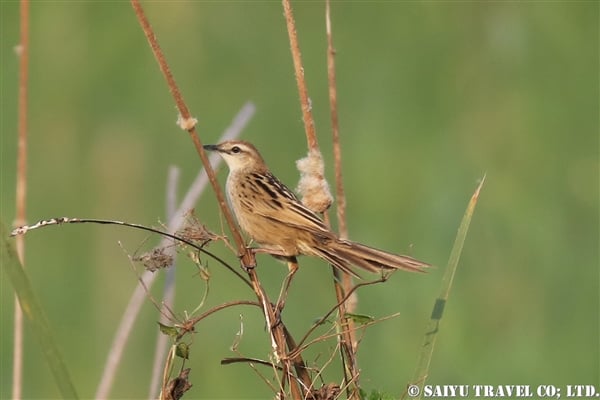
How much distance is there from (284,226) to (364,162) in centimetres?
278

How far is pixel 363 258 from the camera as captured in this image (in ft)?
10.3

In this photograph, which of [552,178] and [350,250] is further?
[552,178]

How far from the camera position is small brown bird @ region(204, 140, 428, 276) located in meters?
3.13

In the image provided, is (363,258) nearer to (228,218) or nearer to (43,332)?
(228,218)

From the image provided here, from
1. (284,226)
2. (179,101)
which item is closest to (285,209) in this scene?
(284,226)

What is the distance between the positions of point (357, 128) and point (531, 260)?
1365 mm

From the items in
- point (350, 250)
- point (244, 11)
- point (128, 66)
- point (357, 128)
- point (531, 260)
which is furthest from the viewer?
point (244, 11)

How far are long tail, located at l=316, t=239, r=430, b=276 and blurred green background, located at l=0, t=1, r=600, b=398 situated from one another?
5.10 ft

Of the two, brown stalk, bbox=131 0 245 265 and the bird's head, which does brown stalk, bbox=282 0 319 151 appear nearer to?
brown stalk, bbox=131 0 245 265

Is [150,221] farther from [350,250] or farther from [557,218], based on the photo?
[350,250]

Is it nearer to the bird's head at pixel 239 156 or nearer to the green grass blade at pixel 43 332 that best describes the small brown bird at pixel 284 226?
the bird's head at pixel 239 156

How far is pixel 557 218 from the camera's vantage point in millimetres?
5820

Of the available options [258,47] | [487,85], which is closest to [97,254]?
[258,47]

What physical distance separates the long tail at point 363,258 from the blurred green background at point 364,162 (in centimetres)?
155
